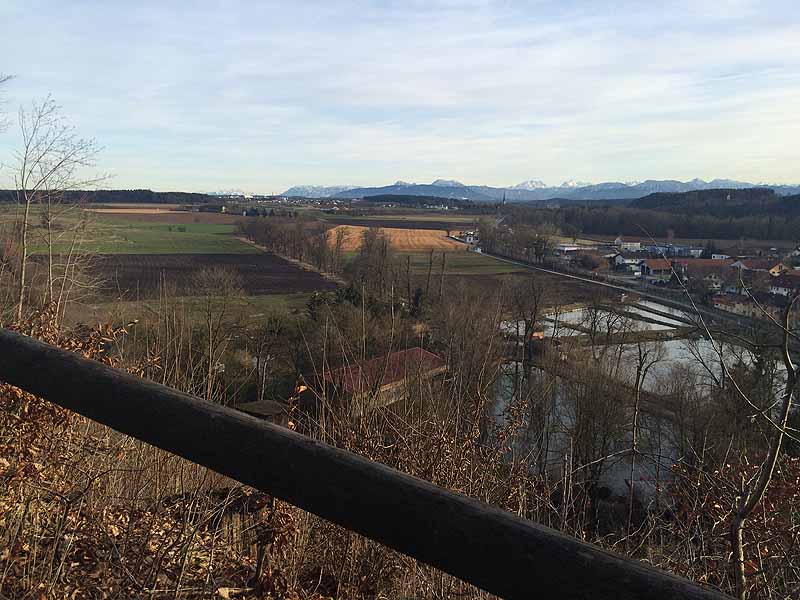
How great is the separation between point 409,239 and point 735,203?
28.7m

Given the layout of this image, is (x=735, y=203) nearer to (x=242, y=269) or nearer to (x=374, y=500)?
(x=242, y=269)

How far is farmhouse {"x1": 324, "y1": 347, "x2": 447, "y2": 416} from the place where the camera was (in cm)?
472

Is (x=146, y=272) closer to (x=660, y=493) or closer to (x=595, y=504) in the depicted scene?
(x=595, y=504)

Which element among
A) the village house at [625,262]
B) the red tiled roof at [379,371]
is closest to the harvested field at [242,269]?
the village house at [625,262]

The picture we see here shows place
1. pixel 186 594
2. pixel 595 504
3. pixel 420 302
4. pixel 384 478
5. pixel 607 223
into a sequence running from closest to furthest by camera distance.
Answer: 1. pixel 384 478
2. pixel 186 594
3. pixel 595 504
4. pixel 420 302
5. pixel 607 223

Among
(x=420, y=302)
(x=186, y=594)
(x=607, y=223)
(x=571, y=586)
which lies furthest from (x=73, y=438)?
(x=607, y=223)

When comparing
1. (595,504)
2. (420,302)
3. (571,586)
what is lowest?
(595,504)

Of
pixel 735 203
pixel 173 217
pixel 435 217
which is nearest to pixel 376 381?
pixel 735 203

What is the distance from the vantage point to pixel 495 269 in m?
47.4

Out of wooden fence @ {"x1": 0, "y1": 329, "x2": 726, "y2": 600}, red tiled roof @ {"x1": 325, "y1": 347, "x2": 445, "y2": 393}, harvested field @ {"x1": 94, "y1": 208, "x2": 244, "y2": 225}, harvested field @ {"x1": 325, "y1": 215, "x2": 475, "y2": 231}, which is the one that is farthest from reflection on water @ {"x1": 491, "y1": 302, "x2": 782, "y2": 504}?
harvested field @ {"x1": 94, "y1": 208, "x2": 244, "y2": 225}

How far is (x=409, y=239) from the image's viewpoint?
59062 mm

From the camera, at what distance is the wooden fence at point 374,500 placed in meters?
0.90

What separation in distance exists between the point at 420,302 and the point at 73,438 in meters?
24.1

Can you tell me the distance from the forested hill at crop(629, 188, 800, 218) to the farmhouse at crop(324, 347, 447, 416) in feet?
119
